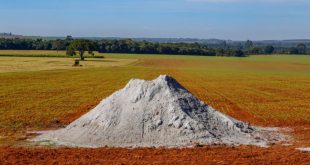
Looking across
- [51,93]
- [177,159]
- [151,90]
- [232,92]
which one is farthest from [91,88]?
[177,159]

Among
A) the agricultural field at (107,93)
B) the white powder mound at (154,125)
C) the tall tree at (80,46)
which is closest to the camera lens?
the agricultural field at (107,93)

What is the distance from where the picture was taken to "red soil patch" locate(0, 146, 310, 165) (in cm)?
1858

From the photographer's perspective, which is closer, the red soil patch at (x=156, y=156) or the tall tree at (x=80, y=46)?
the red soil patch at (x=156, y=156)

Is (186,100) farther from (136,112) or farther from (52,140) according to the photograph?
(52,140)

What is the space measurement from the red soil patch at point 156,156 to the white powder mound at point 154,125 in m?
1.47

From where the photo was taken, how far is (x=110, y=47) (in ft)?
493

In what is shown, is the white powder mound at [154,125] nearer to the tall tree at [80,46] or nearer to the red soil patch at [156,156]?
the red soil patch at [156,156]

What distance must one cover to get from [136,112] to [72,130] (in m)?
3.34

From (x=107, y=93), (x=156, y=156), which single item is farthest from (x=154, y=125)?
(x=107, y=93)

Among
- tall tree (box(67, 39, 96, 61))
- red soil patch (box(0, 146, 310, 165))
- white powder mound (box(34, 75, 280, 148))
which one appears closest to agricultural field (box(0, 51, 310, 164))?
red soil patch (box(0, 146, 310, 165))

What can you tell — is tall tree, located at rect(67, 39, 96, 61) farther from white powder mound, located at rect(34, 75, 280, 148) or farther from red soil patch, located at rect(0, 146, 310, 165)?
red soil patch, located at rect(0, 146, 310, 165)

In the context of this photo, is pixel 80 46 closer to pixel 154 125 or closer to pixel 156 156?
pixel 154 125

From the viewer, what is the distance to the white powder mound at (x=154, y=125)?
22672mm

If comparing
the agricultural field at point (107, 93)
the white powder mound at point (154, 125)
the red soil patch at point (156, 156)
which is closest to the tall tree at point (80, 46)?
the agricultural field at point (107, 93)
